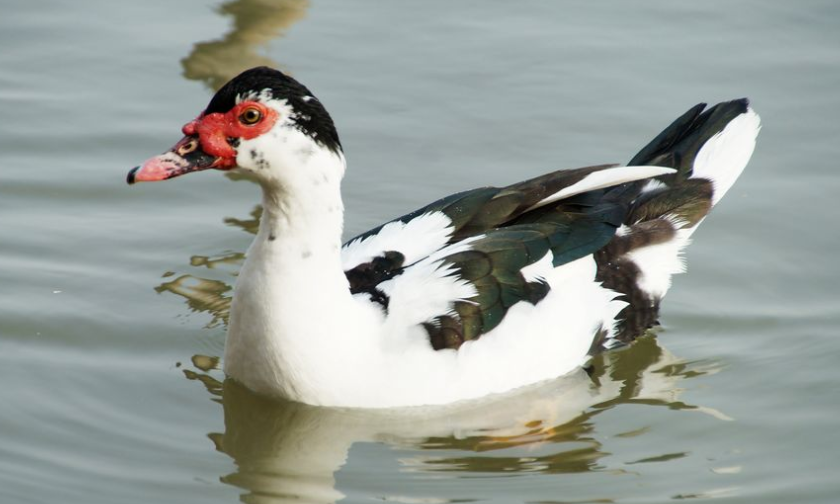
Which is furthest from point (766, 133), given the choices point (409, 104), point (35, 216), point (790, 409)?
point (35, 216)

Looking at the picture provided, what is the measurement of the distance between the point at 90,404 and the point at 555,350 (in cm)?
220

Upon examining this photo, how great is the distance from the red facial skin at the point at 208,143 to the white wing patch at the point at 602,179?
1.62m

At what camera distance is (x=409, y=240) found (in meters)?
7.12

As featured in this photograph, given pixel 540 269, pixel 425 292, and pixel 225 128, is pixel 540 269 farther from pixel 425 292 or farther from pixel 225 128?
pixel 225 128

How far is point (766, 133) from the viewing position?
31.4ft

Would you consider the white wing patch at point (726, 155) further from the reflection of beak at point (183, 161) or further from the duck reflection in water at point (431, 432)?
the reflection of beak at point (183, 161)

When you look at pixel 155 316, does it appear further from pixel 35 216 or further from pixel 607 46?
pixel 607 46

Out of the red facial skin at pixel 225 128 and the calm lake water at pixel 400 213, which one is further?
the calm lake water at pixel 400 213

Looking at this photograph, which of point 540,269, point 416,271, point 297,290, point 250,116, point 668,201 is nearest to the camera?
point 250,116

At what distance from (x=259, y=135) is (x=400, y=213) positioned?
2756 millimetres

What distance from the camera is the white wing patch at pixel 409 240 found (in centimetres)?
706

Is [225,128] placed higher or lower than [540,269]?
higher

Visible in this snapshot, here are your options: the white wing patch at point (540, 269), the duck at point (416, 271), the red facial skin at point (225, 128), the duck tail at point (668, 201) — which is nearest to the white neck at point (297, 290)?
the duck at point (416, 271)

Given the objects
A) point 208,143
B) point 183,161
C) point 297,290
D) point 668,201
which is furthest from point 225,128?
point 668,201
